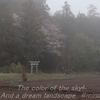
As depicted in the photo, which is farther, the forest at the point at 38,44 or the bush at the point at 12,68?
the forest at the point at 38,44

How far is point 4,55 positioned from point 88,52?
34.5ft

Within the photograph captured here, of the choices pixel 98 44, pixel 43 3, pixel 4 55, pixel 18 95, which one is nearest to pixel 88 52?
pixel 98 44

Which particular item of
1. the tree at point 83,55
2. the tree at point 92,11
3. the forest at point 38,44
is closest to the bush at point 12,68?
the forest at point 38,44

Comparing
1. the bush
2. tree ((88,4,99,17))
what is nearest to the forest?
the bush

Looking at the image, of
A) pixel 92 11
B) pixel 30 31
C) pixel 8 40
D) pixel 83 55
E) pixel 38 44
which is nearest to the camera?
pixel 8 40

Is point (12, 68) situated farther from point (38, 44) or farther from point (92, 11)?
point (92, 11)

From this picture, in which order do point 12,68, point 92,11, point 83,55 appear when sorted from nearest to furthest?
1. point 12,68
2. point 83,55
3. point 92,11

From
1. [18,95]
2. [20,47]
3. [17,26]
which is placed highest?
[17,26]

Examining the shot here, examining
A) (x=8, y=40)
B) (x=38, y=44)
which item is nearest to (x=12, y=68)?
(x=8, y=40)

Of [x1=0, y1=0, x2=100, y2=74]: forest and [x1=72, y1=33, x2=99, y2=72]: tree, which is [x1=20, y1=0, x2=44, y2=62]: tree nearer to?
[x1=0, y1=0, x2=100, y2=74]: forest

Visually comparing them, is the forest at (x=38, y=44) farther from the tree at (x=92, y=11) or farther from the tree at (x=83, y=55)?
the tree at (x=92, y=11)

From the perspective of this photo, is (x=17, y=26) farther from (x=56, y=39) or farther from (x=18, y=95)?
(x=18, y=95)

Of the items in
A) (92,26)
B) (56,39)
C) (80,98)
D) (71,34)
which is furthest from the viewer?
(92,26)

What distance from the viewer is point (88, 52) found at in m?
31.1
